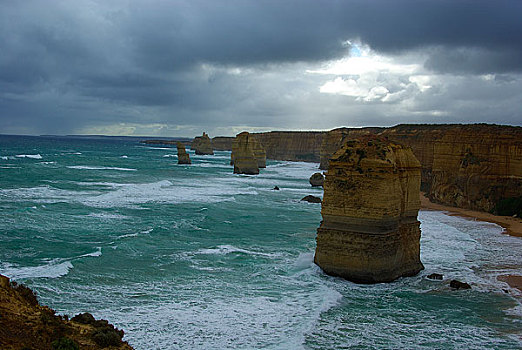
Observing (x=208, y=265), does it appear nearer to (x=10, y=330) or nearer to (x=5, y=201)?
(x=10, y=330)

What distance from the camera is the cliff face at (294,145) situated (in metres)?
122

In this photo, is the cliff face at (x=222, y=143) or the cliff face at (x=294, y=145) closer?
the cliff face at (x=294, y=145)

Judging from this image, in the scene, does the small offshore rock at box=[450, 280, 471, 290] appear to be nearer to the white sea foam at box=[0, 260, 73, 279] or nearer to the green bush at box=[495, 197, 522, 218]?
the white sea foam at box=[0, 260, 73, 279]

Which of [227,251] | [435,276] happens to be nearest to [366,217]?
[435,276]

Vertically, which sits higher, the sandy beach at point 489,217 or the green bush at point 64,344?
the green bush at point 64,344

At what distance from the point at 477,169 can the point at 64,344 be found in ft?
112

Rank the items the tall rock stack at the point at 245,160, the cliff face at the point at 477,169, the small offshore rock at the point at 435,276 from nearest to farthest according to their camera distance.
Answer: the small offshore rock at the point at 435,276 < the cliff face at the point at 477,169 < the tall rock stack at the point at 245,160

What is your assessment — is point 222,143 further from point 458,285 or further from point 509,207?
point 458,285

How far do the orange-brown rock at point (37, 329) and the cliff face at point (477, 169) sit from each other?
1252 inches

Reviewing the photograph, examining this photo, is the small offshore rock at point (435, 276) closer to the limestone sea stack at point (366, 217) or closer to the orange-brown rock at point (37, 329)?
the limestone sea stack at point (366, 217)

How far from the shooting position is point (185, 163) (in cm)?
8644

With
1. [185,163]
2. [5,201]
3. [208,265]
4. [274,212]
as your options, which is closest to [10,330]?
[208,265]

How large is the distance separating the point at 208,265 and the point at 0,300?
33.4 ft

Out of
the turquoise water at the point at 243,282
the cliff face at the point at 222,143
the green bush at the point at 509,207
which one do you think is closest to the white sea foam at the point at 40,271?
the turquoise water at the point at 243,282
